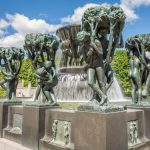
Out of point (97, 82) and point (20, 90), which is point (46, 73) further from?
point (20, 90)

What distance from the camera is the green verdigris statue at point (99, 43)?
5281 millimetres

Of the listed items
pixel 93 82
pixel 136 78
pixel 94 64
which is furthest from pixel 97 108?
pixel 136 78

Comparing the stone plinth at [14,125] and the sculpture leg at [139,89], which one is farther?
the stone plinth at [14,125]

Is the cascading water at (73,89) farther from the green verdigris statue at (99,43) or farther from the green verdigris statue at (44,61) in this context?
the green verdigris statue at (99,43)

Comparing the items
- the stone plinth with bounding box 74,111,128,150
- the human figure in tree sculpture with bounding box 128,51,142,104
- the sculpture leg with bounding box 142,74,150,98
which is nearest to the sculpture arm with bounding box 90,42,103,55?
the stone plinth with bounding box 74,111,128,150

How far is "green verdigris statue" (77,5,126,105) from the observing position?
5.28m

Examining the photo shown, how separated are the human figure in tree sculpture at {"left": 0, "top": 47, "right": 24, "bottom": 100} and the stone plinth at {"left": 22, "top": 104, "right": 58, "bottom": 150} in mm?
2069

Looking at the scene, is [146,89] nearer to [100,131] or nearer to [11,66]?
[100,131]

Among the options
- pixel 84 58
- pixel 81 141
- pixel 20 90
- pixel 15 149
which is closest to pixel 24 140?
pixel 15 149

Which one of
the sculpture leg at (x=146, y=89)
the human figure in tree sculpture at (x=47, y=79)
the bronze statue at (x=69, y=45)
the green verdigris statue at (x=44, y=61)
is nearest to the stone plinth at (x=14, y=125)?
the green verdigris statue at (x=44, y=61)

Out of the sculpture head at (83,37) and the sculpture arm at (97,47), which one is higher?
the sculpture head at (83,37)

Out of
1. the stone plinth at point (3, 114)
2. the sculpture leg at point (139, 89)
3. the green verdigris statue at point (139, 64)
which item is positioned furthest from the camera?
the stone plinth at point (3, 114)

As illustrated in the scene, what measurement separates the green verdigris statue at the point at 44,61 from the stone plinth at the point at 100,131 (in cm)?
194

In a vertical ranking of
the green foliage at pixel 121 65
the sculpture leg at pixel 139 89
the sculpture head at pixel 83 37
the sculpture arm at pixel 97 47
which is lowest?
the sculpture leg at pixel 139 89
